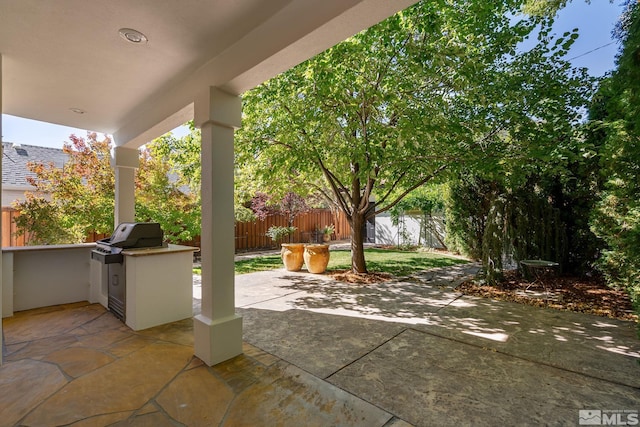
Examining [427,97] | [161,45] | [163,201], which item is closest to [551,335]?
[427,97]

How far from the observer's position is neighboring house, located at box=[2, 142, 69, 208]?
7922 mm

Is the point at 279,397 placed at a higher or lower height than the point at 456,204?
lower

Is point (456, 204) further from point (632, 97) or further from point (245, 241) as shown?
point (245, 241)

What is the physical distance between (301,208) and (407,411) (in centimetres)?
997

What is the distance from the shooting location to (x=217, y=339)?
254 cm

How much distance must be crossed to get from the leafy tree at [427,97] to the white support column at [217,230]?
1.59 m

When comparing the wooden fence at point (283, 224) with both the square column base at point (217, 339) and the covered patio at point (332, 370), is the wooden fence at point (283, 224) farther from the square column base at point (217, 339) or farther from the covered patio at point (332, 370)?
the square column base at point (217, 339)

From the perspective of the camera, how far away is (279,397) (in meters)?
2.06

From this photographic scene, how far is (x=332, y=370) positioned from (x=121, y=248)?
2.88m

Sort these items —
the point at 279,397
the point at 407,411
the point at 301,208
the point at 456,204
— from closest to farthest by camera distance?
the point at 407,411
the point at 279,397
the point at 456,204
the point at 301,208

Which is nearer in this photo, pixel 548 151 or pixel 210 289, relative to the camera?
A: pixel 210 289

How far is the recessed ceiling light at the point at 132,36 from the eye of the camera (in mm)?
2207

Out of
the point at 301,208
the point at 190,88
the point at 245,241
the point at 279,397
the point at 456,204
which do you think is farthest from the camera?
the point at 301,208

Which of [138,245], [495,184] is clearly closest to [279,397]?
[138,245]
